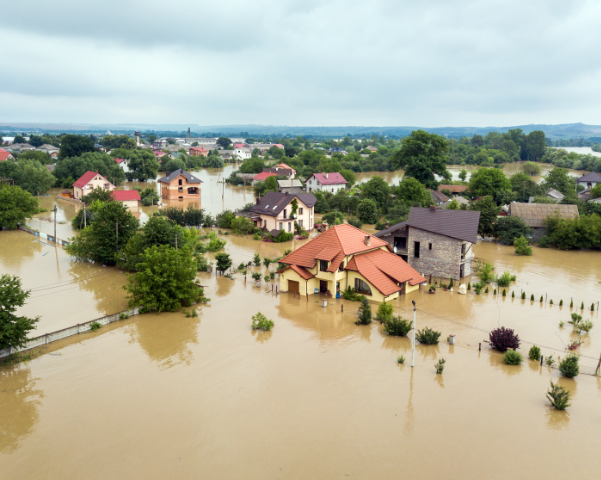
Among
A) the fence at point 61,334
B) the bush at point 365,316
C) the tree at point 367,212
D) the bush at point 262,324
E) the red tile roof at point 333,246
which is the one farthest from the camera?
the tree at point 367,212

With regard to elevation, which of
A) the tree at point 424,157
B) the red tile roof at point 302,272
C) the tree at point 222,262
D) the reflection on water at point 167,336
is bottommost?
the reflection on water at point 167,336

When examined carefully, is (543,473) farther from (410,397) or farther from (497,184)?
(497,184)

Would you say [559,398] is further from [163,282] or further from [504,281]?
[163,282]

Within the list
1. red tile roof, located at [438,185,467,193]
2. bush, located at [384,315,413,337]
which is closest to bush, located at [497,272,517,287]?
bush, located at [384,315,413,337]

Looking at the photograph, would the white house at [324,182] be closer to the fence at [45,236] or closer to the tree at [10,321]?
the fence at [45,236]

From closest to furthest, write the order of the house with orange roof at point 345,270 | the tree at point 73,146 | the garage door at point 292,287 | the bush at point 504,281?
the house with orange roof at point 345,270 → the garage door at point 292,287 → the bush at point 504,281 → the tree at point 73,146

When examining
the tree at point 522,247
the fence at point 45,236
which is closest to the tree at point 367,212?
the tree at point 522,247
